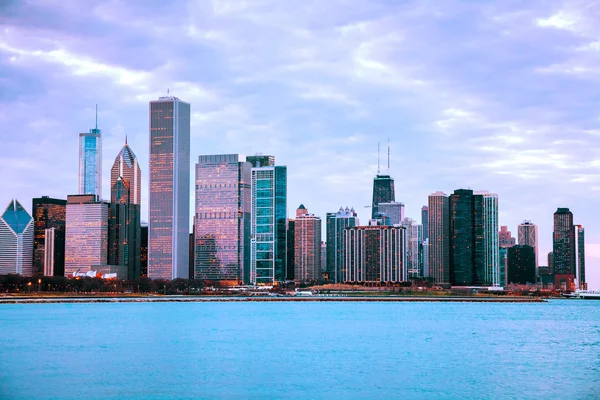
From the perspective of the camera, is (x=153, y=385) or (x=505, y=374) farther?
(x=505, y=374)

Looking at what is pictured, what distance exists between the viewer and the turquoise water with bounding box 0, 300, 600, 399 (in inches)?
2203

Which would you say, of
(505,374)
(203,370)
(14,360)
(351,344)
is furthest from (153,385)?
(351,344)

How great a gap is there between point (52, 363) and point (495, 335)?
5782 cm

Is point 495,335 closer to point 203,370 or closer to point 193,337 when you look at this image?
point 193,337

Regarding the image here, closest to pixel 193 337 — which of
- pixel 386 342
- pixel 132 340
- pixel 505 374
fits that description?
pixel 132 340

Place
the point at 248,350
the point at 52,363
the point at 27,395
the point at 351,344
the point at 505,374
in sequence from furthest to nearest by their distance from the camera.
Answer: the point at 351,344
the point at 248,350
the point at 52,363
the point at 505,374
the point at 27,395

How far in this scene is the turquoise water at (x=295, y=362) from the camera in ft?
184

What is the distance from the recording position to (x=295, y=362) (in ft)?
238

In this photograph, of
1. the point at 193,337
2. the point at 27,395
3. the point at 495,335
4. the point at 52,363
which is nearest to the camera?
the point at 27,395

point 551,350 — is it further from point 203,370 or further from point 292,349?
point 203,370

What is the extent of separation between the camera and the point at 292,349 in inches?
3334

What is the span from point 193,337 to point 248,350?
16693 millimetres

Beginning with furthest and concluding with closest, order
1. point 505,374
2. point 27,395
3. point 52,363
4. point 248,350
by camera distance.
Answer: point 248,350, point 52,363, point 505,374, point 27,395

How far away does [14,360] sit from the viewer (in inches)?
2911
